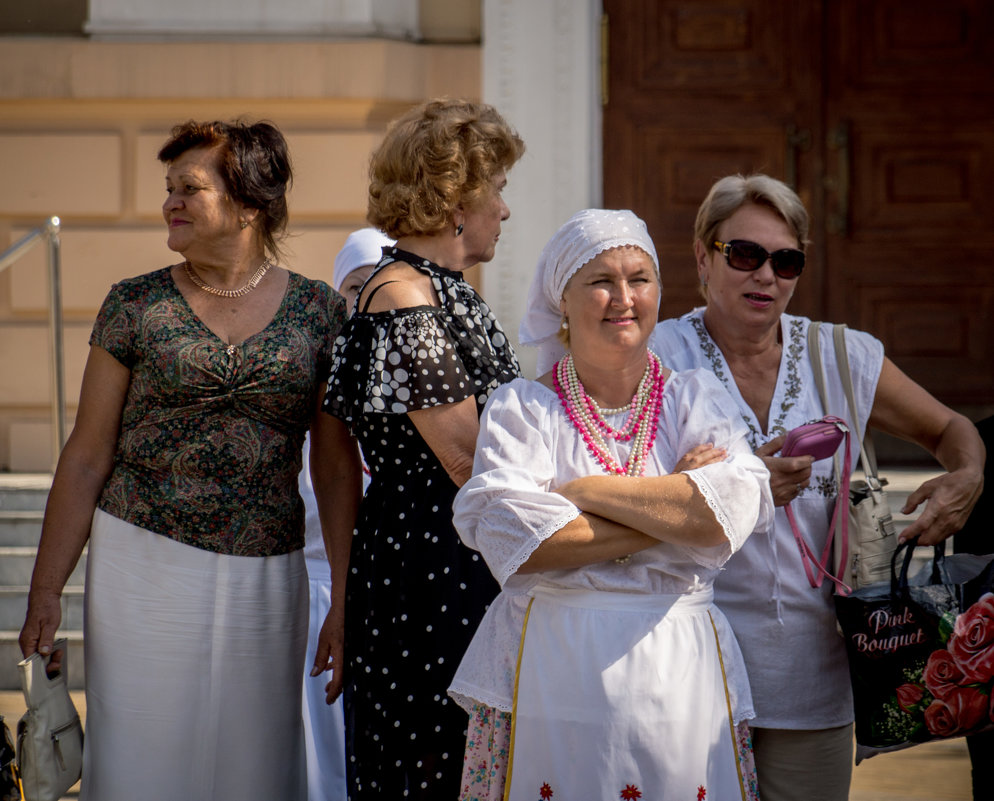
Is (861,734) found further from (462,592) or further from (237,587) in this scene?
(237,587)

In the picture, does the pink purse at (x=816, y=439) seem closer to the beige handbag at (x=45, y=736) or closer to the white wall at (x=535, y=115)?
the beige handbag at (x=45, y=736)

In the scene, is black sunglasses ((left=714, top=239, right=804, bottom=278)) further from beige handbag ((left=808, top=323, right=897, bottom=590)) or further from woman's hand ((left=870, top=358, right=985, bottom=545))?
beige handbag ((left=808, top=323, right=897, bottom=590))

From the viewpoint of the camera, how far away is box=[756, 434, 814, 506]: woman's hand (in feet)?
8.50

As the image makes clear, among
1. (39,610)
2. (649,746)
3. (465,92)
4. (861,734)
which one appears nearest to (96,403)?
(39,610)

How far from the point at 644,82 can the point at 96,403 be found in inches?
201

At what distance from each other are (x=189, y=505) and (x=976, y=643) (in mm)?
1742

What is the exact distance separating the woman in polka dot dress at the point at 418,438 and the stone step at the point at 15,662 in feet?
9.36

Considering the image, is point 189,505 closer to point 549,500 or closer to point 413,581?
point 413,581

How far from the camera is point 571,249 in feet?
8.09

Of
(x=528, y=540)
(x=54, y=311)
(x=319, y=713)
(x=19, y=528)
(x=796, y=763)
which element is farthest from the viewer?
(x=54, y=311)

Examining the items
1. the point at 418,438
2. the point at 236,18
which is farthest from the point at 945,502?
the point at 236,18

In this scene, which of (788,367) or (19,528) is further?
(19,528)

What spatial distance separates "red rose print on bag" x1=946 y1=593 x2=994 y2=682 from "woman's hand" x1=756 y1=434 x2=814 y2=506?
45cm

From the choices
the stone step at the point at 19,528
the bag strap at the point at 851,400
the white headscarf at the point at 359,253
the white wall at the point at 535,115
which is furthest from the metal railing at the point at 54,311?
the bag strap at the point at 851,400
